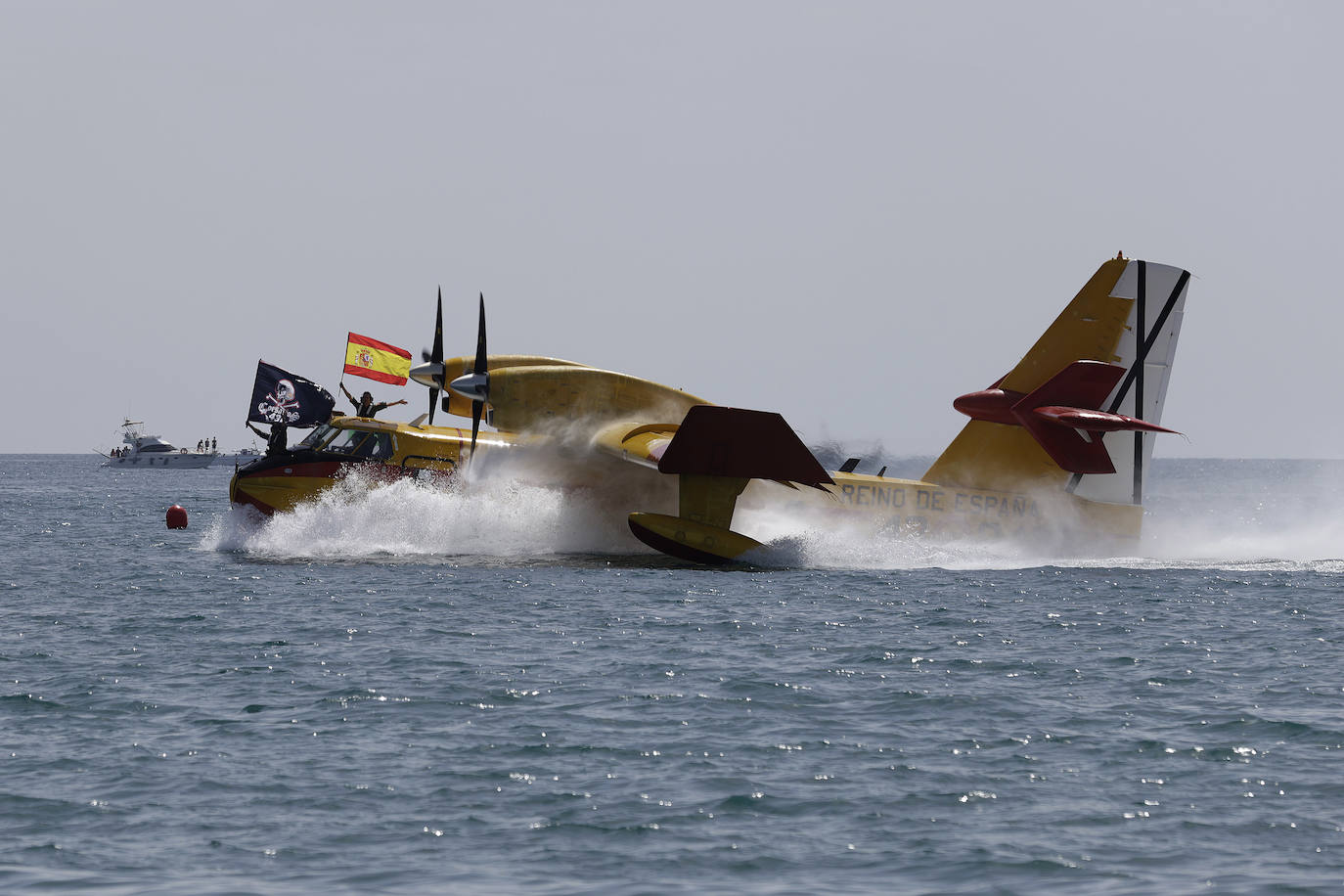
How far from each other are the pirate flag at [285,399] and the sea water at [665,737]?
24.8 feet

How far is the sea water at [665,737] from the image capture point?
8375 millimetres

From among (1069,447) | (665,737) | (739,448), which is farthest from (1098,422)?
(665,737)

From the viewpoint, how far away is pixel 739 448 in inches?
939

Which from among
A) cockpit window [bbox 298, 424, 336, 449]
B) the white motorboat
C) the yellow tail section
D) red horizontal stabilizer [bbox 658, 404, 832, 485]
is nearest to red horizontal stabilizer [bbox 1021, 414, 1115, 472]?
the yellow tail section

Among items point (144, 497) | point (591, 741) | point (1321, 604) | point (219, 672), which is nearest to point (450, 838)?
point (591, 741)

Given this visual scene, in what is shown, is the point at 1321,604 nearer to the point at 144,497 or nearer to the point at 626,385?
the point at 626,385

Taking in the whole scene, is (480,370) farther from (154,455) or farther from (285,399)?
(154,455)

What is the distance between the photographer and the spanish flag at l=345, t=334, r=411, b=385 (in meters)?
34.4

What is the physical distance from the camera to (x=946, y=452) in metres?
27.2

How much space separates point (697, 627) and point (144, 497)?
68.1 metres

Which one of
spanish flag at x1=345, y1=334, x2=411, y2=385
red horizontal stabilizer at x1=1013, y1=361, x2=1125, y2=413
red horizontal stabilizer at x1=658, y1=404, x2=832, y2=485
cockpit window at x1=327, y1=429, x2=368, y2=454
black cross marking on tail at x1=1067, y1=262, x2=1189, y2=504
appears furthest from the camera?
spanish flag at x1=345, y1=334, x2=411, y2=385

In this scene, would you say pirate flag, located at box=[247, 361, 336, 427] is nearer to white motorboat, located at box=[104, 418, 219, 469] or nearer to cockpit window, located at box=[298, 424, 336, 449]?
cockpit window, located at box=[298, 424, 336, 449]

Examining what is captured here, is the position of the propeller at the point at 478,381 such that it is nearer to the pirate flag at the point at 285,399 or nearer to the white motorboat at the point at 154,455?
the pirate flag at the point at 285,399

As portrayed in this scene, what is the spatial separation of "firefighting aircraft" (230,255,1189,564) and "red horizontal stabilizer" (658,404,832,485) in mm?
815
